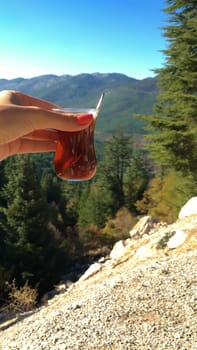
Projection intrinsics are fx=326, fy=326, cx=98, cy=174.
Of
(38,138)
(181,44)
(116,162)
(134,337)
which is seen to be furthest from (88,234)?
(38,138)

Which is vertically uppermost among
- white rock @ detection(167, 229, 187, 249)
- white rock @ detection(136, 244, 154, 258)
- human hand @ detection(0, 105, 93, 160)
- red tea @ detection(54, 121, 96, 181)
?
human hand @ detection(0, 105, 93, 160)

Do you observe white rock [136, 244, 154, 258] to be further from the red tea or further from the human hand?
the human hand

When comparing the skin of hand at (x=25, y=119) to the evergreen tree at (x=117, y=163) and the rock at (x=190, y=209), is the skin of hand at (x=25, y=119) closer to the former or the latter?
the rock at (x=190, y=209)

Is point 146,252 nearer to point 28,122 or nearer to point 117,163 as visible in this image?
point 28,122

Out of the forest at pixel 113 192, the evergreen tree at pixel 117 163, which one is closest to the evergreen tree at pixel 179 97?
the forest at pixel 113 192

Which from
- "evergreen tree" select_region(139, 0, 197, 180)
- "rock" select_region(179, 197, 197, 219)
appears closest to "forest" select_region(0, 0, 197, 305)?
"evergreen tree" select_region(139, 0, 197, 180)

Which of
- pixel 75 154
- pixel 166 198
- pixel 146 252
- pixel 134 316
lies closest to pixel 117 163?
pixel 166 198
